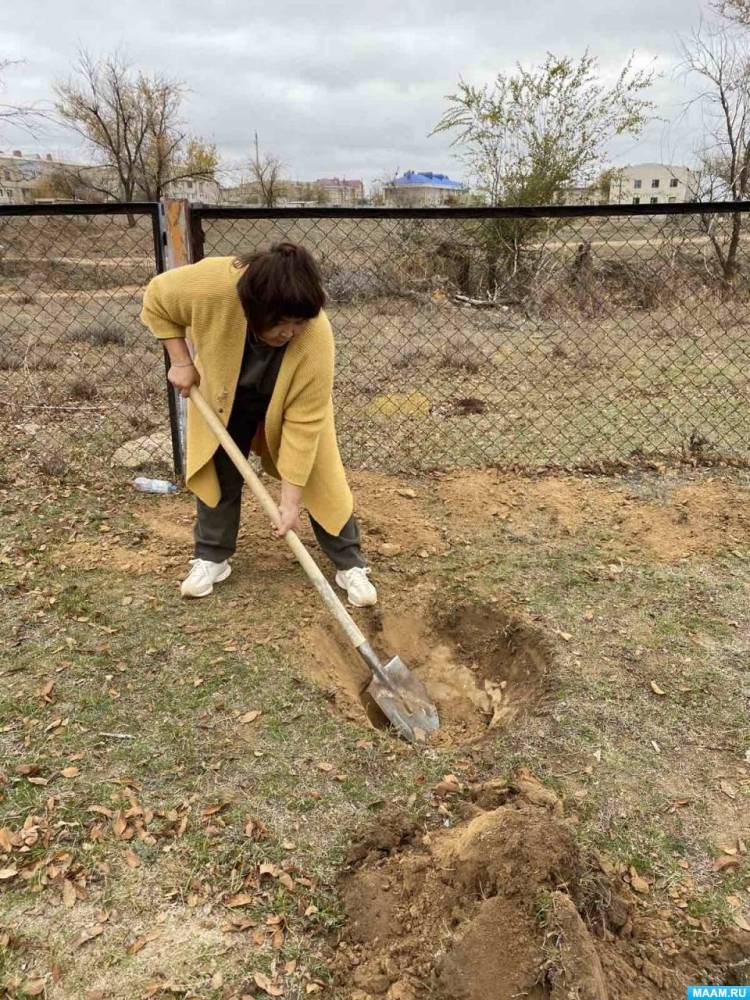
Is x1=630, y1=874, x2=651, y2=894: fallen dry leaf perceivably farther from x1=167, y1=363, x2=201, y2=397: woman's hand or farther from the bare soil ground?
x1=167, y1=363, x2=201, y2=397: woman's hand

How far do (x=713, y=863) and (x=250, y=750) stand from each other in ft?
4.74

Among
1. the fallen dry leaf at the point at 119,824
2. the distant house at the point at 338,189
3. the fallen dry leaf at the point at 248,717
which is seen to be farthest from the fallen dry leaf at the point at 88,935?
the distant house at the point at 338,189

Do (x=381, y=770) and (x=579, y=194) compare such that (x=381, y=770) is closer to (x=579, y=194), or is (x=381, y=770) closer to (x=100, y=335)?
(x=100, y=335)

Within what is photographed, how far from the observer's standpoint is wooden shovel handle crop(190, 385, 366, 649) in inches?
104

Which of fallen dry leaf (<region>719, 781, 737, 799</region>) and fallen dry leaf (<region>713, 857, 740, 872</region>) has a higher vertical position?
fallen dry leaf (<region>719, 781, 737, 799</region>)

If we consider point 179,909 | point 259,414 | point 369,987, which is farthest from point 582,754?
point 259,414

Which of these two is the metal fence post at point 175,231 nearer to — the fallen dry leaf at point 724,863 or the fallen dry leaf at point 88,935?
the fallen dry leaf at point 88,935

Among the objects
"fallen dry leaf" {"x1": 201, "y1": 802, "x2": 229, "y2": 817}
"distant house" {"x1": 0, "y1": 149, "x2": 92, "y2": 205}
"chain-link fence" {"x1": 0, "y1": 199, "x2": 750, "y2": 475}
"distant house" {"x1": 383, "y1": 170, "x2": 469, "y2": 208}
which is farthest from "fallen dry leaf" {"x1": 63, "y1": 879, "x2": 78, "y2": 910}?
"distant house" {"x1": 0, "y1": 149, "x2": 92, "y2": 205}

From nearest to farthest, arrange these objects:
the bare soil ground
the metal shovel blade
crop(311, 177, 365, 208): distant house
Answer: the bare soil ground
the metal shovel blade
crop(311, 177, 365, 208): distant house

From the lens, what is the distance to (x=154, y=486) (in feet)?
13.5

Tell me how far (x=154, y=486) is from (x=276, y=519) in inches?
70.4

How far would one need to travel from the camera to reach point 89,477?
4266 mm

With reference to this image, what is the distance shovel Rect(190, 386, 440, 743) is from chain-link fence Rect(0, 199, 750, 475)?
1.41m

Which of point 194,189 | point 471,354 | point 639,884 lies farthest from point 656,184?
point 639,884
